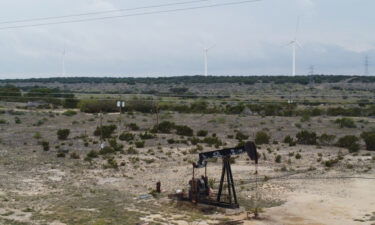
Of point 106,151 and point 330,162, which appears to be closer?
point 330,162

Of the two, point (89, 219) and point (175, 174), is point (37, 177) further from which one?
point (89, 219)

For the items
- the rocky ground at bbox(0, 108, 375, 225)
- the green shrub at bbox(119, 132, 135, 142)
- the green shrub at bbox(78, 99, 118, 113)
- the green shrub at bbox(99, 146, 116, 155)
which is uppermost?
the green shrub at bbox(78, 99, 118, 113)

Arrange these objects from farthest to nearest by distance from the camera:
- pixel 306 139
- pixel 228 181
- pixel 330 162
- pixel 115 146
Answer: pixel 306 139 → pixel 115 146 → pixel 330 162 → pixel 228 181

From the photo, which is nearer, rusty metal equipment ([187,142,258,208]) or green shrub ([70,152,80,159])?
rusty metal equipment ([187,142,258,208])

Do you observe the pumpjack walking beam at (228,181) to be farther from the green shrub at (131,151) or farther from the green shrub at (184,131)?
the green shrub at (184,131)

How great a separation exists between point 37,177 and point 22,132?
65.2 feet

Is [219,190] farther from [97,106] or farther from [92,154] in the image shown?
[97,106]

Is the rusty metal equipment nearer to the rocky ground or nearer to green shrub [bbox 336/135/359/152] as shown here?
the rocky ground

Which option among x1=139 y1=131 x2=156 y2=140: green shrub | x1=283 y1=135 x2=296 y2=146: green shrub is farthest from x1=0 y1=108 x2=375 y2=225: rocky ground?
x1=139 y1=131 x2=156 y2=140: green shrub

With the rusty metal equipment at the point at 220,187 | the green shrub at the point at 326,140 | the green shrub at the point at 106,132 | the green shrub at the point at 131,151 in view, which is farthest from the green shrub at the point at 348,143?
the rusty metal equipment at the point at 220,187

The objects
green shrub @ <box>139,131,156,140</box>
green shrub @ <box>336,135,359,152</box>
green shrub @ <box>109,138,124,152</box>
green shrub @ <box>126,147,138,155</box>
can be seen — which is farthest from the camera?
green shrub @ <box>139,131,156,140</box>

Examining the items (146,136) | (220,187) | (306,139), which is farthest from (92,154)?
(306,139)

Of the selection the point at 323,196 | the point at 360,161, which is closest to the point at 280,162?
the point at 360,161

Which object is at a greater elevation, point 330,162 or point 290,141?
point 290,141
